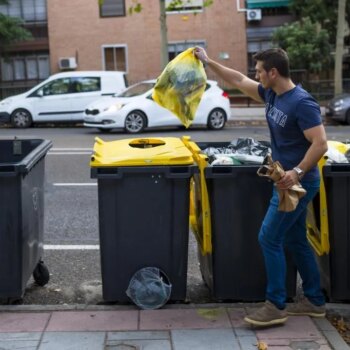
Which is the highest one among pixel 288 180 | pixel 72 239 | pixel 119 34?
pixel 119 34

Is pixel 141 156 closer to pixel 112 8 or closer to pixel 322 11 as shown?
pixel 322 11

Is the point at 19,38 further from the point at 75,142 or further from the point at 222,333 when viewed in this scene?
the point at 222,333

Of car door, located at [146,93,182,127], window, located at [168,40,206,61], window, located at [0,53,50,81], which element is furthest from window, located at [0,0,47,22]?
car door, located at [146,93,182,127]

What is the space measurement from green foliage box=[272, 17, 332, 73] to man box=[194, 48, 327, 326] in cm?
2190

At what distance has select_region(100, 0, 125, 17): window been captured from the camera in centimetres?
2930

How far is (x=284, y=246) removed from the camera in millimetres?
4254

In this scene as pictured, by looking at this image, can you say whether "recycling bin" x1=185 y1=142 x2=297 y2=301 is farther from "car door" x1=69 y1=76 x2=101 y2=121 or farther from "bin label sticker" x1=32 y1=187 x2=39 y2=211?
"car door" x1=69 y1=76 x2=101 y2=121

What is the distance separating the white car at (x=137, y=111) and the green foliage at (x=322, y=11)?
9.79 m

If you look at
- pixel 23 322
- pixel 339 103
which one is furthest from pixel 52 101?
pixel 23 322

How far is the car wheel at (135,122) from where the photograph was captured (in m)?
17.2

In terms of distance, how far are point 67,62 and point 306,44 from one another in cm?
1084

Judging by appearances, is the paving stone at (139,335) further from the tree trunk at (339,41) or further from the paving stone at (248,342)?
the tree trunk at (339,41)

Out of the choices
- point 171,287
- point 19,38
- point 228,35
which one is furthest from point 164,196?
point 228,35

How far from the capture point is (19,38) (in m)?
26.5
